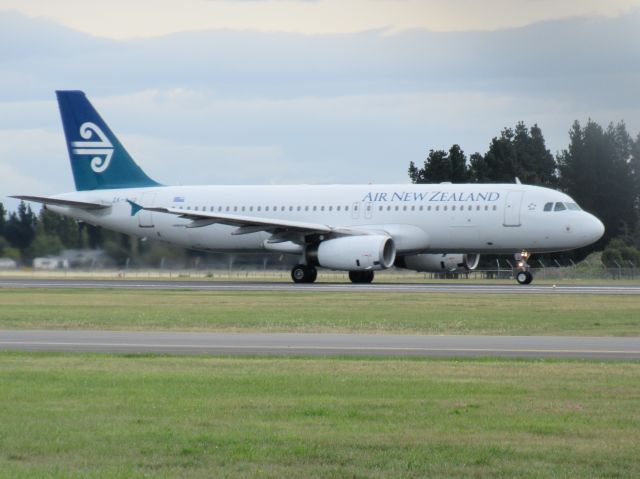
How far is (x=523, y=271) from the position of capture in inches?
2137

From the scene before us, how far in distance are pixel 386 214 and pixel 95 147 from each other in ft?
49.1

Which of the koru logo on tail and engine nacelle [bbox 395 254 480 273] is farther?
the koru logo on tail

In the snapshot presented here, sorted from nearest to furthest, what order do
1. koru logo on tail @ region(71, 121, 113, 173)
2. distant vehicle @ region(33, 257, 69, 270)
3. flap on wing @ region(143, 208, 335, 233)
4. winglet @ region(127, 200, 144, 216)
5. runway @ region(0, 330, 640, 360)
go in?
runway @ region(0, 330, 640, 360), flap on wing @ region(143, 208, 335, 233), winglet @ region(127, 200, 144, 216), koru logo on tail @ region(71, 121, 113, 173), distant vehicle @ region(33, 257, 69, 270)

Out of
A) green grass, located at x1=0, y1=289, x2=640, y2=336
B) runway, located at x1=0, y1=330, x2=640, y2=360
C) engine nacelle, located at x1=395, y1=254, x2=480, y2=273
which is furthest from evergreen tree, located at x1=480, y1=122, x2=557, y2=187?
runway, located at x1=0, y1=330, x2=640, y2=360

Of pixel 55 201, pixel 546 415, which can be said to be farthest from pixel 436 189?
pixel 546 415

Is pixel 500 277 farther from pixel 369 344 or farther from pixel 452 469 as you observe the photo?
pixel 452 469

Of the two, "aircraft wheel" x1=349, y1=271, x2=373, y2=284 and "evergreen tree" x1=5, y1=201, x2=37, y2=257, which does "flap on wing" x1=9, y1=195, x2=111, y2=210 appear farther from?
"aircraft wheel" x1=349, y1=271, x2=373, y2=284

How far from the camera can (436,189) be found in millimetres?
55344

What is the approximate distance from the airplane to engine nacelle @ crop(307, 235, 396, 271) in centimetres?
4

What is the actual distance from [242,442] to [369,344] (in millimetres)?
10971

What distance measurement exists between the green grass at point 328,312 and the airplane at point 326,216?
964 cm

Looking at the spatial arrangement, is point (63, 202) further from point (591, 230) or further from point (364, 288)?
point (591, 230)

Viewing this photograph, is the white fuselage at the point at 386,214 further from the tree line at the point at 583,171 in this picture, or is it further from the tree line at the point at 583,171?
the tree line at the point at 583,171

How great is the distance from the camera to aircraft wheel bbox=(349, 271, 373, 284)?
181 ft
